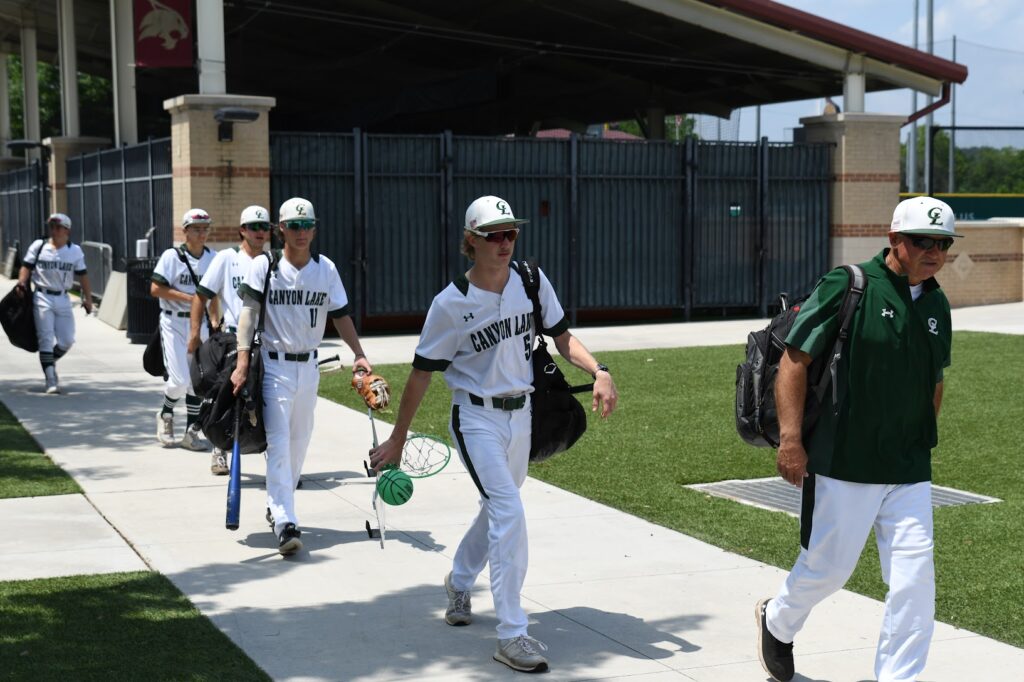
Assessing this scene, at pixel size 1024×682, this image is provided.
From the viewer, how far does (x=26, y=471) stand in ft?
32.3

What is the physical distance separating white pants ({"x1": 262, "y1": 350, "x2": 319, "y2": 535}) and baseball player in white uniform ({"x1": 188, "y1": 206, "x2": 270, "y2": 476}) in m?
1.14

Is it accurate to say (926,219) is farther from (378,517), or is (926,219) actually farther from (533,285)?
(378,517)

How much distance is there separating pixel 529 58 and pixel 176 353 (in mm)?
18444

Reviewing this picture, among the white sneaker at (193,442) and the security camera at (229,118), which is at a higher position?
the security camera at (229,118)

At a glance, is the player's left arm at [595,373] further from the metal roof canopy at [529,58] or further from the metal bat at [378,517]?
the metal roof canopy at [529,58]

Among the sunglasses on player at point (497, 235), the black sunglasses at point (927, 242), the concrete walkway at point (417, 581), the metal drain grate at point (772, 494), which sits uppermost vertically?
the sunglasses on player at point (497, 235)

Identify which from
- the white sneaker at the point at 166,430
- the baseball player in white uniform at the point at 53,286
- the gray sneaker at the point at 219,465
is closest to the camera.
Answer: the gray sneaker at the point at 219,465

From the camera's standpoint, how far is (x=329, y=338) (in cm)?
1981

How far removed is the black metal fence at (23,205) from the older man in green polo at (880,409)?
29.4m

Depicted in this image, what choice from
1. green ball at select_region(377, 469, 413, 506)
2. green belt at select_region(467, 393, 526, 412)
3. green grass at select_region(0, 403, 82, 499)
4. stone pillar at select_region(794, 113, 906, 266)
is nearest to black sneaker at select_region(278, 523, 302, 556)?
green ball at select_region(377, 469, 413, 506)

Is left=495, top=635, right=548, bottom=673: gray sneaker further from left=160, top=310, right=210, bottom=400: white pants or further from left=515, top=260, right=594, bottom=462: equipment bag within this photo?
left=160, top=310, right=210, bottom=400: white pants

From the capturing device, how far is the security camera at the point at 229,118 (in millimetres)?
18406

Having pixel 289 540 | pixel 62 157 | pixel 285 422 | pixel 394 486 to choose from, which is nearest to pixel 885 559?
pixel 394 486

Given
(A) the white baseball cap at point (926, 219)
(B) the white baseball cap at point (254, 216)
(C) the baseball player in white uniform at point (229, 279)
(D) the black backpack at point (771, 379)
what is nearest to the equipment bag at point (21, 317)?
(C) the baseball player in white uniform at point (229, 279)
